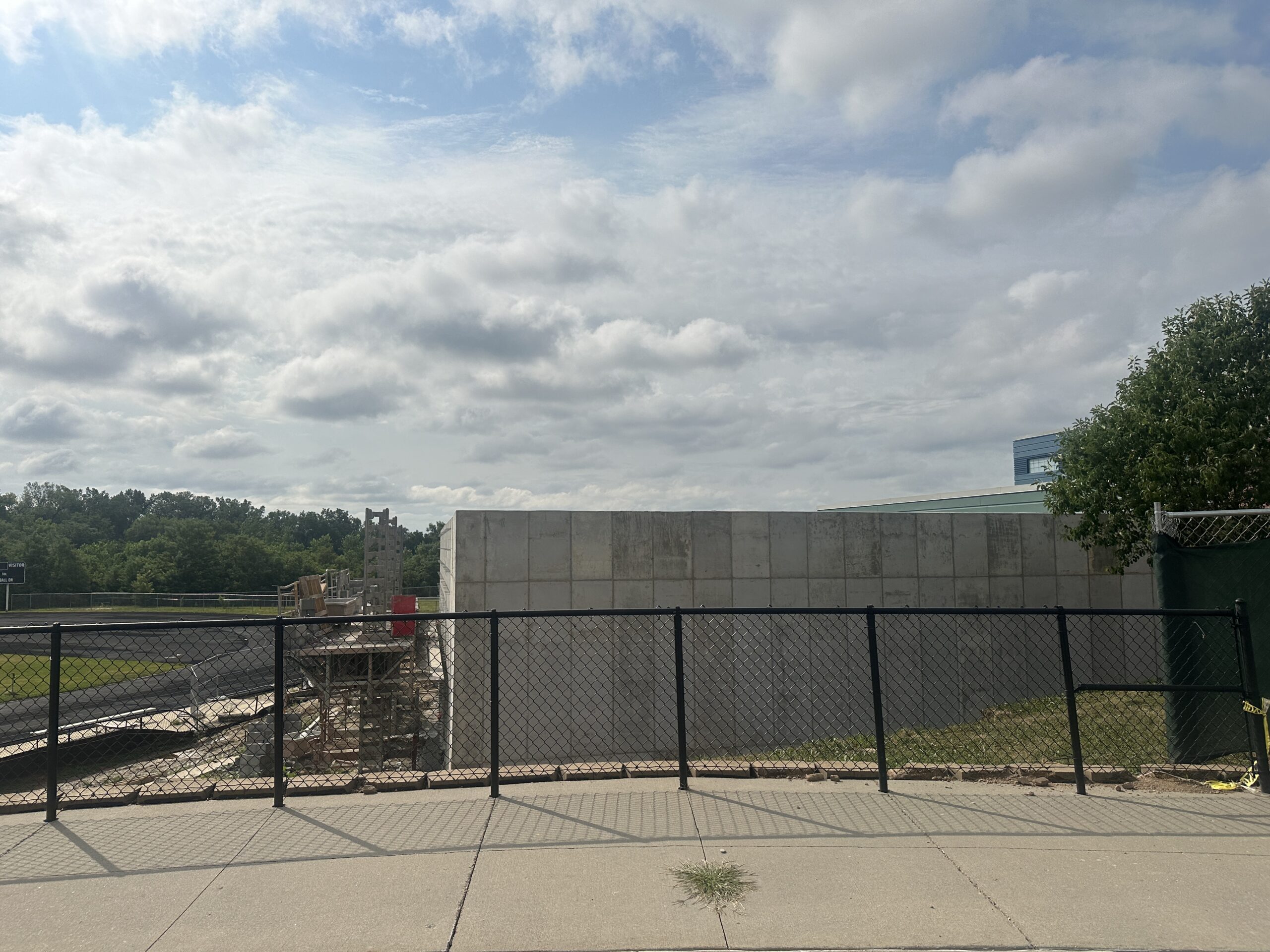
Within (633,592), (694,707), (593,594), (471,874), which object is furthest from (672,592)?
(471,874)

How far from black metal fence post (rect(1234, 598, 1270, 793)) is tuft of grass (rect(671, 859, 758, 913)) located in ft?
14.1

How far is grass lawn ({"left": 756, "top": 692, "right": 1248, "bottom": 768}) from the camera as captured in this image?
8.26 meters

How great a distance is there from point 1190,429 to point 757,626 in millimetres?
7946

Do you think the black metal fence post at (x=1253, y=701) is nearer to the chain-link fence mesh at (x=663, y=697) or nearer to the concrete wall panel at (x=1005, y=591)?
the chain-link fence mesh at (x=663, y=697)

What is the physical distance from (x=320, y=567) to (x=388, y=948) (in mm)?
78483

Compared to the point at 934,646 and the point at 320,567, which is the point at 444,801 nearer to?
the point at 934,646

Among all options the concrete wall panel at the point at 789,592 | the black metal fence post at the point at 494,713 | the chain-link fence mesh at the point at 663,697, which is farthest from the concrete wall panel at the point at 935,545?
the black metal fence post at the point at 494,713

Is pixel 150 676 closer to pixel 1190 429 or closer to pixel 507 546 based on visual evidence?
pixel 507 546

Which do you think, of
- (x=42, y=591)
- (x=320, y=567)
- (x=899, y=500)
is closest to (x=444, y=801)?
(x=899, y=500)

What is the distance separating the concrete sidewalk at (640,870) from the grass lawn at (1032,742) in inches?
60.2

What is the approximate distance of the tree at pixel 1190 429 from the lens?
13164 millimetres

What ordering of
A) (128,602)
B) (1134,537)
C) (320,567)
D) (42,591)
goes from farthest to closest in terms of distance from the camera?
(320,567), (42,591), (128,602), (1134,537)

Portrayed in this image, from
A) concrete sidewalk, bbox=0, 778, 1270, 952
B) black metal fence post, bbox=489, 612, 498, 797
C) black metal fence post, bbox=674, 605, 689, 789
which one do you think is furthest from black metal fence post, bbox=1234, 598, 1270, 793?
black metal fence post, bbox=489, 612, 498, 797

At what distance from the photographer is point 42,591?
62281 mm
